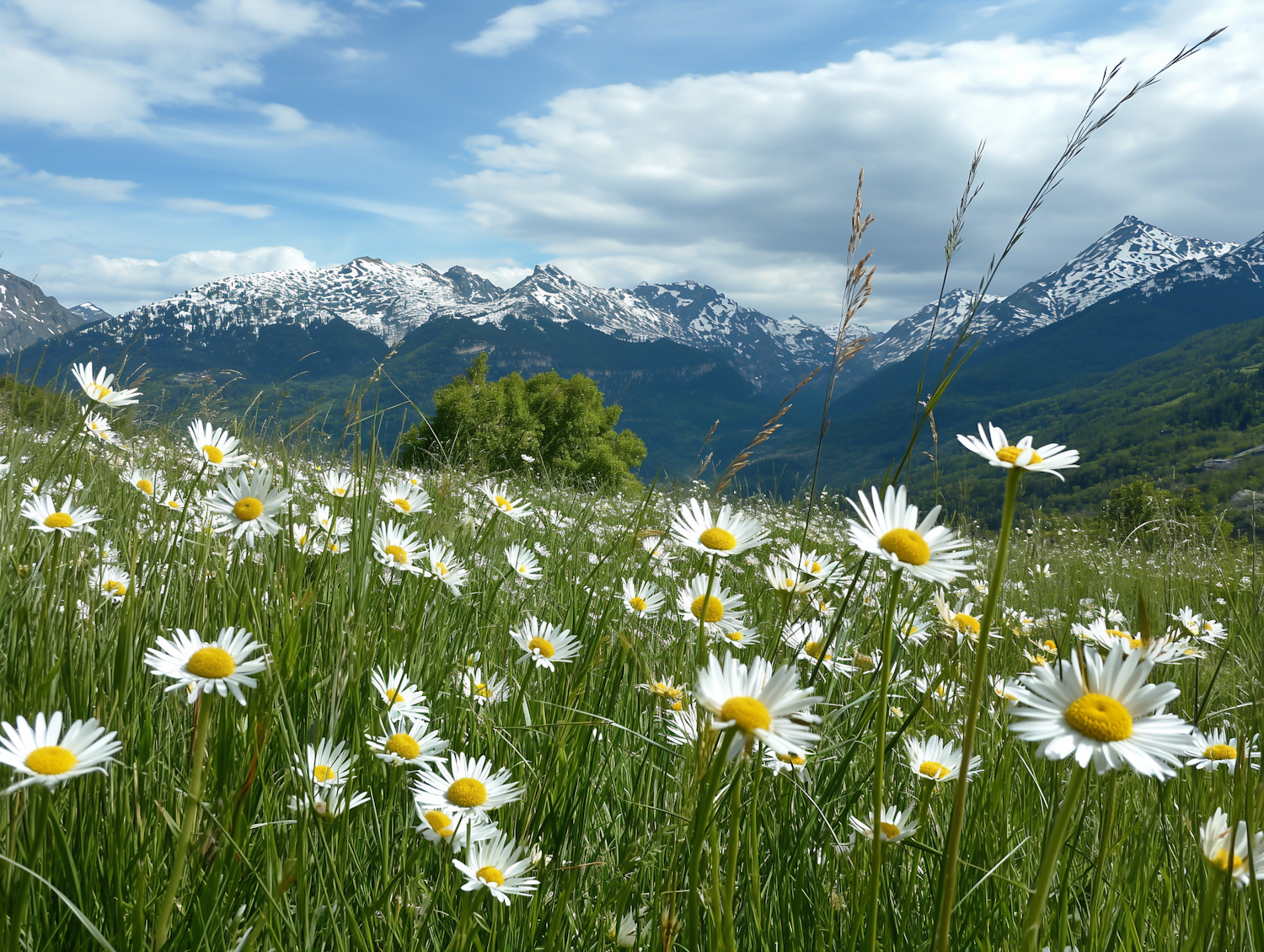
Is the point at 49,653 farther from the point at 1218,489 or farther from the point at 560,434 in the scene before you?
the point at 1218,489

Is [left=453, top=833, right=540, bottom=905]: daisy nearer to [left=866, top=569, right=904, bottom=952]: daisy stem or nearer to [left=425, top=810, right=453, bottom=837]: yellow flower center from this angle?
[left=425, top=810, right=453, bottom=837]: yellow flower center

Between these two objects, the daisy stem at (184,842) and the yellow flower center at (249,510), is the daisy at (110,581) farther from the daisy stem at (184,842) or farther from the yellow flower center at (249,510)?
the daisy stem at (184,842)

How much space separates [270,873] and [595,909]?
492 millimetres

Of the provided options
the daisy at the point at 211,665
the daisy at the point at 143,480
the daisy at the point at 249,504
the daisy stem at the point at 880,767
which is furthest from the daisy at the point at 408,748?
the daisy at the point at 143,480

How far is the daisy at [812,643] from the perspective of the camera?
175cm

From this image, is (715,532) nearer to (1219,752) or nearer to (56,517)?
(1219,752)

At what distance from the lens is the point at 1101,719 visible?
30.5 inches

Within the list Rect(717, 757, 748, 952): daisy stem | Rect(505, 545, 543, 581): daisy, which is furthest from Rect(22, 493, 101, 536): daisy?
Rect(717, 757, 748, 952): daisy stem

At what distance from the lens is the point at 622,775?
177 cm

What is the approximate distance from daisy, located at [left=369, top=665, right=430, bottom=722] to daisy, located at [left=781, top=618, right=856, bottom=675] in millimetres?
840

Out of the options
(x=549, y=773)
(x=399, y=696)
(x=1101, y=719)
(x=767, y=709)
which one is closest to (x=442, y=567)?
(x=399, y=696)

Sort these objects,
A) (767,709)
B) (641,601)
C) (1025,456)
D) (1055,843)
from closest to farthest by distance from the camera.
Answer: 1. (1055,843)
2. (767,709)
3. (1025,456)
4. (641,601)

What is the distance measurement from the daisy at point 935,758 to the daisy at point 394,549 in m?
1.31

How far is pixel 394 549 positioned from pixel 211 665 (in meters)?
1.08
